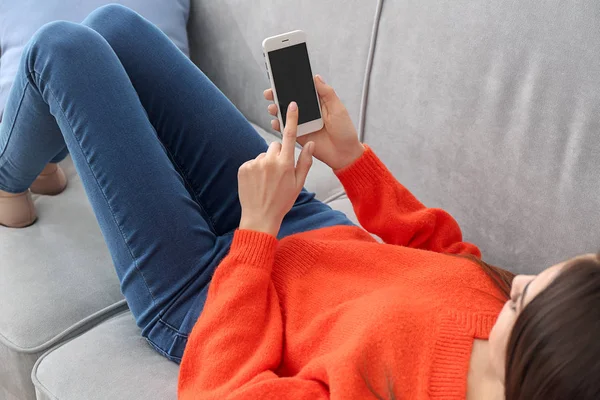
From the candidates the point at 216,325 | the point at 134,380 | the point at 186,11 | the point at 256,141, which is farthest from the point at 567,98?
the point at 186,11

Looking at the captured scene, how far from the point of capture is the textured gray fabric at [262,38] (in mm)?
A: 1265

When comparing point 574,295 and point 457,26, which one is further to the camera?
point 457,26

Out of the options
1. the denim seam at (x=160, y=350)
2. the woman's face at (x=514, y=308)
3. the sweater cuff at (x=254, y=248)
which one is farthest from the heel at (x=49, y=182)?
the woman's face at (x=514, y=308)

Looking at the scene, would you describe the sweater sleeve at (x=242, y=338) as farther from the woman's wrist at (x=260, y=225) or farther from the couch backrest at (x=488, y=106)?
the couch backrest at (x=488, y=106)

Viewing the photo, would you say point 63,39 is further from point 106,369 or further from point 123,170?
point 106,369

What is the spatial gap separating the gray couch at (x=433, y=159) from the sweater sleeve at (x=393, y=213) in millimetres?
137

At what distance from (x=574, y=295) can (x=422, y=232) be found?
1.27ft

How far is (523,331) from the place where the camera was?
1.99 feet

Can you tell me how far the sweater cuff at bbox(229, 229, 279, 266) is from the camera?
807 millimetres

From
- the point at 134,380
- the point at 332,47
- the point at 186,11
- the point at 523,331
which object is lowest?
the point at 134,380

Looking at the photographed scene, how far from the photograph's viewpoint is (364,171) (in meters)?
0.96

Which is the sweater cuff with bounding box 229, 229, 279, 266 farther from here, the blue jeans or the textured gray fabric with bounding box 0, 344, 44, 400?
the textured gray fabric with bounding box 0, 344, 44, 400

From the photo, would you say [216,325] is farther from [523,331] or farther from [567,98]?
[567,98]

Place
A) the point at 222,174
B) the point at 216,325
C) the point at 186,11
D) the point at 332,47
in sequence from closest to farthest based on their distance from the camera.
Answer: the point at 216,325 < the point at 222,174 < the point at 332,47 < the point at 186,11
